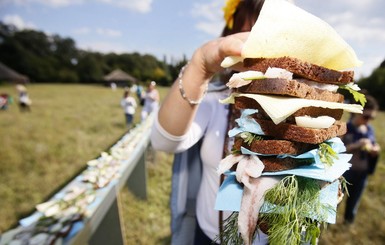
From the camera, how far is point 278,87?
31.9 inches

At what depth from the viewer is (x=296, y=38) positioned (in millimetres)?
833

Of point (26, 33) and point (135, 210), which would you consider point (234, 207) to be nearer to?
point (135, 210)

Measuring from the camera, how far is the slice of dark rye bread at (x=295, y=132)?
0.82 metres

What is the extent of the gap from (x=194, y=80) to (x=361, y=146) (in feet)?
12.8

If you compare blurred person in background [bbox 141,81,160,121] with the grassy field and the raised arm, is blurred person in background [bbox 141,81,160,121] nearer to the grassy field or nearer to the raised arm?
the grassy field

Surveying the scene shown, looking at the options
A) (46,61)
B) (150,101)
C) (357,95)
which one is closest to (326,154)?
(357,95)

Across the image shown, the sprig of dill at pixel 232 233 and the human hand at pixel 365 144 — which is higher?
the sprig of dill at pixel 232 233

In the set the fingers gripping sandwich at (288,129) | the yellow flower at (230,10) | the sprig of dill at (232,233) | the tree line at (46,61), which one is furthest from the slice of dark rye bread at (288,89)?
the tree line at (46,61)

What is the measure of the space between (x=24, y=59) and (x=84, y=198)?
2832 inches

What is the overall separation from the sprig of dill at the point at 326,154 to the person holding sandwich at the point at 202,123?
14.8 inches

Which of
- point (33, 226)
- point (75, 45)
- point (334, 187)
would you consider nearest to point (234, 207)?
point (334, 187)

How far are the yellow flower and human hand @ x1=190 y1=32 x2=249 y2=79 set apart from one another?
1.45 ft

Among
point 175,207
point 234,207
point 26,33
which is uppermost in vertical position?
point 26,33

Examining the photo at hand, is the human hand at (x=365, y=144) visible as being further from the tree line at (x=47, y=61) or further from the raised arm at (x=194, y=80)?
the tree line at (x=47, y=61)
